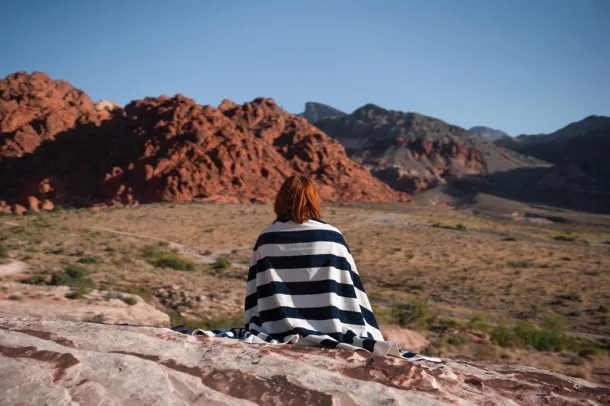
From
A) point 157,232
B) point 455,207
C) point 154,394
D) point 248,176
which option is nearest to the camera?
point 154,394

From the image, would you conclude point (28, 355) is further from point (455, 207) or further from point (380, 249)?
point (455, 207)

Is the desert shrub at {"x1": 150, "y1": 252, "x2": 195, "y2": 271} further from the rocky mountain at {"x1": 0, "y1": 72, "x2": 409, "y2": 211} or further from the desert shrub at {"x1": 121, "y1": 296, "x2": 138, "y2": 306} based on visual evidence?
the rocky mountain at {"x1": 0, "y1": 72, "x2": 409, "y2": 211}

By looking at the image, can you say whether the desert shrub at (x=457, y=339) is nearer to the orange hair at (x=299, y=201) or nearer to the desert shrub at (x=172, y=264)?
the orange hair at (x=299, y=201)

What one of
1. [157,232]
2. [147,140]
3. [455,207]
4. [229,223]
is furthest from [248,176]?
[455,207]

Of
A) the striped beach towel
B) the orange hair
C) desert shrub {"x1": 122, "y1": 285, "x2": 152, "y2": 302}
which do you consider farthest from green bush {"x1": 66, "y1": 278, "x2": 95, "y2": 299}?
the orange hair

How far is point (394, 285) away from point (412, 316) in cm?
655

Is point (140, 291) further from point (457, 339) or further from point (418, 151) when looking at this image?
point (418, 151)

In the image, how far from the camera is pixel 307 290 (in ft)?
11.5

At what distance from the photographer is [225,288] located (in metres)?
13.9

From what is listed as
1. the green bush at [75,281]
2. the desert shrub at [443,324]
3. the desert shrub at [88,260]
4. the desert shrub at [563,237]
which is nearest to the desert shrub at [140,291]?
the green bush at [75,281]

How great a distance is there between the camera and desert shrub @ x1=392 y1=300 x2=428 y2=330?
1072 centimetres

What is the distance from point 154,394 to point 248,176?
57423 millimetres

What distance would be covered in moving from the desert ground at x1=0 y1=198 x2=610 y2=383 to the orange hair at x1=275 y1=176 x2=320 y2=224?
610 centimetres

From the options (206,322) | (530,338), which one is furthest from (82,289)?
(530,338)
